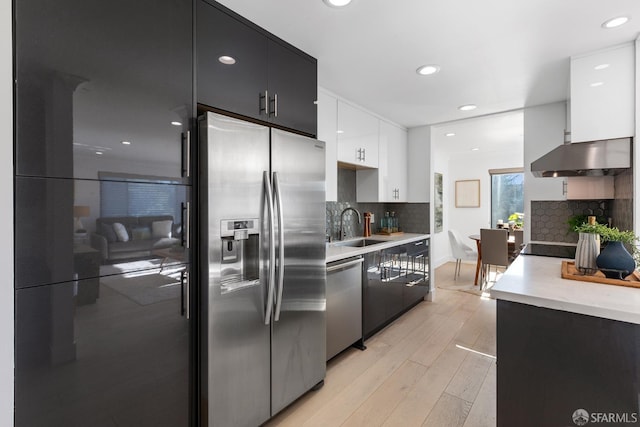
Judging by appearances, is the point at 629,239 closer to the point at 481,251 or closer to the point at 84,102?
the point at 84,102

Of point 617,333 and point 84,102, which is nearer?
point 84,102

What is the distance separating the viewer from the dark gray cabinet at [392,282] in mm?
2932

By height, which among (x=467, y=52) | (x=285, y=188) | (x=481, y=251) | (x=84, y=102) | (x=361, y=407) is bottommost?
(x=361, y=407)

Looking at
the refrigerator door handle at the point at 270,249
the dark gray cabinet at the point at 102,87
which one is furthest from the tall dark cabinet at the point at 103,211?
the refrigerator door handle at the point at 270,249

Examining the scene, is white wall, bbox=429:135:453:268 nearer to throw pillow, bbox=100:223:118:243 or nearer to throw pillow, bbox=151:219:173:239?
throw pillow, bbox=151:219:173:239

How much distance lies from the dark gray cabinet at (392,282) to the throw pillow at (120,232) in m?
2.02

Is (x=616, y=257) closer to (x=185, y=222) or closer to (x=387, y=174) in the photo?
(x=185, y=222)

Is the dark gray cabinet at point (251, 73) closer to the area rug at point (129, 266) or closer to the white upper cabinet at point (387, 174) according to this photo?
the area rug at point (129, 266)

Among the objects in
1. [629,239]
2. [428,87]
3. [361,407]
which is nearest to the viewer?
[629,239]

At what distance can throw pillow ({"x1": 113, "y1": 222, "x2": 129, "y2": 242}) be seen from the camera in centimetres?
126

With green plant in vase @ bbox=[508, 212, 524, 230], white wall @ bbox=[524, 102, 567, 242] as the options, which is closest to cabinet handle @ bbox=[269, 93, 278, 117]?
white wall @ bbox=[524, 102, 567, 242]

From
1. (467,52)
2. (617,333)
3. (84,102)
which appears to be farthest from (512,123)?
(84,102)

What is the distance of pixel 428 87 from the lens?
286 centimetres

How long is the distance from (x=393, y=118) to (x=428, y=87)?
1.02 meters
